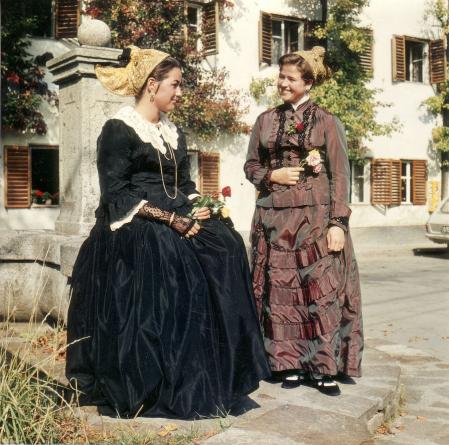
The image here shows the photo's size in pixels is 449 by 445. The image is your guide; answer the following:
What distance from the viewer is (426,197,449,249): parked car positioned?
15.6 meters

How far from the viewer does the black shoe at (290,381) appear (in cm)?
408

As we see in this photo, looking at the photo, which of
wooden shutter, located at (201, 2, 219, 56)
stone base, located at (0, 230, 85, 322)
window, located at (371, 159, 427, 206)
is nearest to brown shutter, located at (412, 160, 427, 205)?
window, located at (371, 159, 427, 206)

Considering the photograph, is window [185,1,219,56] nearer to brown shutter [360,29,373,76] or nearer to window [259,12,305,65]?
window [259,12,305,65]

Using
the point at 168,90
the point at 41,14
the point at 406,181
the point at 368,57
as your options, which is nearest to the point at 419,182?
the point at 406,181

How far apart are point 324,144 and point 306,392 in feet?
4.63

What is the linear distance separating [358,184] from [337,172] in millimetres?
16139

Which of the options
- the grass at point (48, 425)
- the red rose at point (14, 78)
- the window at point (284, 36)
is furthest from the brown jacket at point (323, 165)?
the window at point (284, 36)

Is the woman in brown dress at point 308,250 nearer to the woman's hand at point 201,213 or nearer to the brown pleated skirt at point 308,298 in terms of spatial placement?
the brown pleated skirt at point 308,298

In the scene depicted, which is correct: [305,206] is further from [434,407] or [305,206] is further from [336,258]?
[434,407]

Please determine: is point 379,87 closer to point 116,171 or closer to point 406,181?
point 406,181

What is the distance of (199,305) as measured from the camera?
11.5 feet

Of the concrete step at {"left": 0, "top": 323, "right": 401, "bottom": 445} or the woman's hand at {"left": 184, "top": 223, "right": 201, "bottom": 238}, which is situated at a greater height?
the woman's hand at {"left": 184, "top": 223, "right": 201, "bottom": 238}

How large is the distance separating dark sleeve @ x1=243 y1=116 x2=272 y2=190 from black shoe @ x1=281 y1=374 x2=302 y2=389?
1.13 metres

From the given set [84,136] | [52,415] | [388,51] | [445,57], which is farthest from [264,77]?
[52,415]
